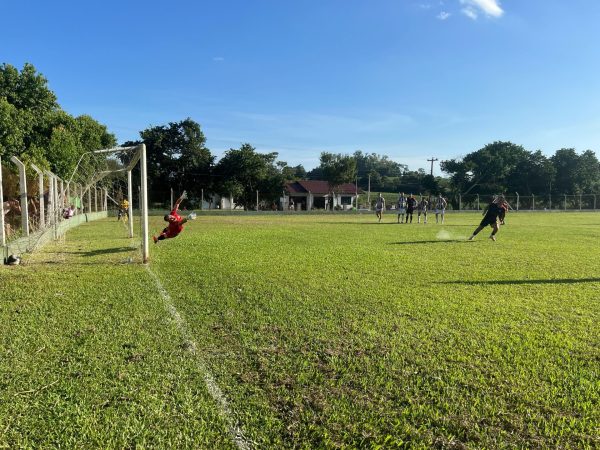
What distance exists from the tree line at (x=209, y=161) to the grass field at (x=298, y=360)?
31.4ft

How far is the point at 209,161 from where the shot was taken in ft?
164

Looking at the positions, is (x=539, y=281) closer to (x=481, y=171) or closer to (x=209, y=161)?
(x=209, y=161)

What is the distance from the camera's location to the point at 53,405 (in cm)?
304

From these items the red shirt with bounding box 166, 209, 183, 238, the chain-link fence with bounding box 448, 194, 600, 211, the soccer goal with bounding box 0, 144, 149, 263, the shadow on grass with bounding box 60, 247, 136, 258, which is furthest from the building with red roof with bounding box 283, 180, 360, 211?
the red shirt with bounding box 166, 209, 183, 238

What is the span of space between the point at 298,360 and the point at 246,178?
1851 inches

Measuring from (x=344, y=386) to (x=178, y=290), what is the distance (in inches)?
154

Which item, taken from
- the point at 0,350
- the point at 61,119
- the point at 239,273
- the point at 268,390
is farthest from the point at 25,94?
the point at 268,390

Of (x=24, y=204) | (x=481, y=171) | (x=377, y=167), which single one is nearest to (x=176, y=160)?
(x=24, y=204)

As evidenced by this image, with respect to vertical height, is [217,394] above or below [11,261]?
below

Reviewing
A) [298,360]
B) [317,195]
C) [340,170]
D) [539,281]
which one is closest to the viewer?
[298,360]

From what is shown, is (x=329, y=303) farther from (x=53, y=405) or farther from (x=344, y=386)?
(x=53, y=405)

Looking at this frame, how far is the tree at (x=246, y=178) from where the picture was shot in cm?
4881

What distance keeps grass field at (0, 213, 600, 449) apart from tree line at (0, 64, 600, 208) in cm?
958

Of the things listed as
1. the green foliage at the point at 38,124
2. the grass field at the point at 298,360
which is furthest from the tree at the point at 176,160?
the grass field at the point at 298,360
